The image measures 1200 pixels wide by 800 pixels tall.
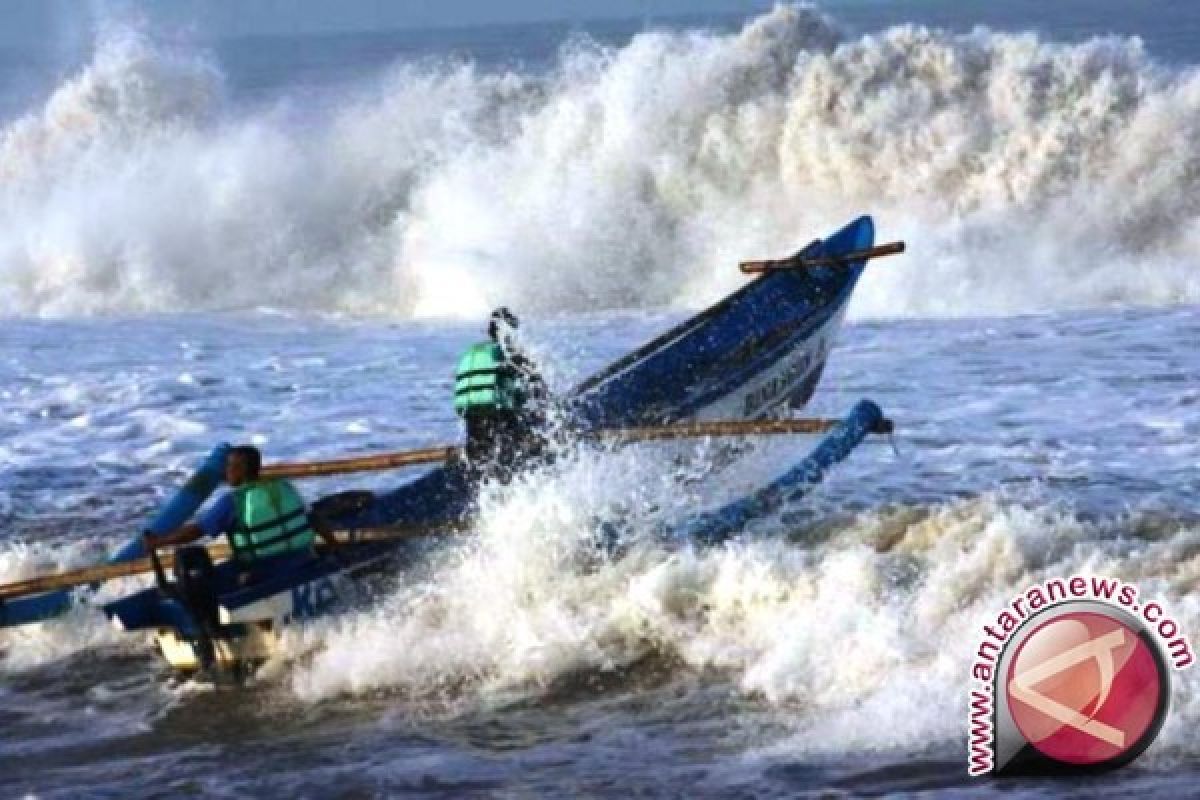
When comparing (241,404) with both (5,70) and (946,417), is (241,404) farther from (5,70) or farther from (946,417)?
(5,70)

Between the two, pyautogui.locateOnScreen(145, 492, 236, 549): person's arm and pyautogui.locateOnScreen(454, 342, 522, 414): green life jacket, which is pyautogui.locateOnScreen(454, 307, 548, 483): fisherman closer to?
pyautogui.locateOnScreen(454, 342, 522, 414): green life jacket

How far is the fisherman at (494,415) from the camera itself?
11672mm

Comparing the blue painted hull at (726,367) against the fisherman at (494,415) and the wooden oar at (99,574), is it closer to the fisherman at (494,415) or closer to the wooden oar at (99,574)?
the fisherman at (494,415)

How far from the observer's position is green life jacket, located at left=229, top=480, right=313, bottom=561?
10.5 meters

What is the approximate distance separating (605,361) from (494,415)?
7.14m

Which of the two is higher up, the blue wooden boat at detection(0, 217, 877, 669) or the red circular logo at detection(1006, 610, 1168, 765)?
the blue wooden boat at detection(0, 217, 877, 669)

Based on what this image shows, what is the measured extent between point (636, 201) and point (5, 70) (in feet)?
209

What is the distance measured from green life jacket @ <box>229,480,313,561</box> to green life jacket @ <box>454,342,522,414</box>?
1.47 m

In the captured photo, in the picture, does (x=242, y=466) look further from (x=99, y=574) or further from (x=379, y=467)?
(x=379, y=467)

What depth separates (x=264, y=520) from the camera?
34.4ft

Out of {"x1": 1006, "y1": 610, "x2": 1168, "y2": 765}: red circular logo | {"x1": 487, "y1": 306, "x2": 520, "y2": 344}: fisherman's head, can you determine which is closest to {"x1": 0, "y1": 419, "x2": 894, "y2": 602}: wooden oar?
{"x1": 487, "y1": 306, "x2": 520, "y2": 344}: fisherman's head

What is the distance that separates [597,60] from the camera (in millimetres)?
28828

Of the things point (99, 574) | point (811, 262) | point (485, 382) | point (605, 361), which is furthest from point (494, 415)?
point (605, 361)

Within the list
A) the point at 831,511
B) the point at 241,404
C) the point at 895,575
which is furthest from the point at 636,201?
the point at 895,575
